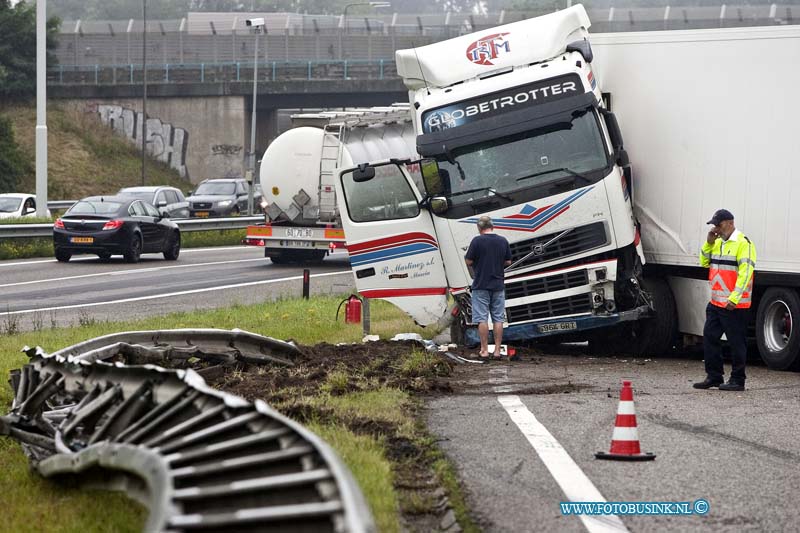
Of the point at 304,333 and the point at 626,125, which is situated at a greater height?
the point at 626,125

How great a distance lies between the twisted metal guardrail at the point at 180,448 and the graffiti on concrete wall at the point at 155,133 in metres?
59.3

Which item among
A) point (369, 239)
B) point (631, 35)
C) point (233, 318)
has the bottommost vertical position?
point (233, 318)

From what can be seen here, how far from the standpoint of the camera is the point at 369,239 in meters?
15.8

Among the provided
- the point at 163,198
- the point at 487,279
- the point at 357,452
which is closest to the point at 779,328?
the point at 487,279

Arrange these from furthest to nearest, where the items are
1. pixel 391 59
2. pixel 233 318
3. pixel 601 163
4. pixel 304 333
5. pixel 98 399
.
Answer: pixel 391 59 → pixel 233 318 → pixel 304 333 → pixel 601 163 → pixel 98 399

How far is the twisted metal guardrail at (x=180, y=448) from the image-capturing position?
4.88 m

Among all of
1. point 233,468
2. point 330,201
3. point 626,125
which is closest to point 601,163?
point 626,125

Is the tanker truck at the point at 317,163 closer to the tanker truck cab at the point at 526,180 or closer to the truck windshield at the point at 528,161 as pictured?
the tanker truck cab at the point at 526,180

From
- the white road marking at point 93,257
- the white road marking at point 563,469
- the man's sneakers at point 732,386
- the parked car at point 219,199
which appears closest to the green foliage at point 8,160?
the parked car at point 219,199

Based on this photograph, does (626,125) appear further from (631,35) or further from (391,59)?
(391,59)

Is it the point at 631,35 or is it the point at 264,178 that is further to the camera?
the point at 264,178

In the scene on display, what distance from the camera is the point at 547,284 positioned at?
1523cm

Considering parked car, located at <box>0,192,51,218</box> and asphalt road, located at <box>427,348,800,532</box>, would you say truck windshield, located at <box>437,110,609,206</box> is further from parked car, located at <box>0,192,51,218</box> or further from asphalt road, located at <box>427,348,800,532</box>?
parked car, located at <box>0,192,51,218</box>

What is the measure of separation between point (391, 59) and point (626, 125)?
2225 inches
